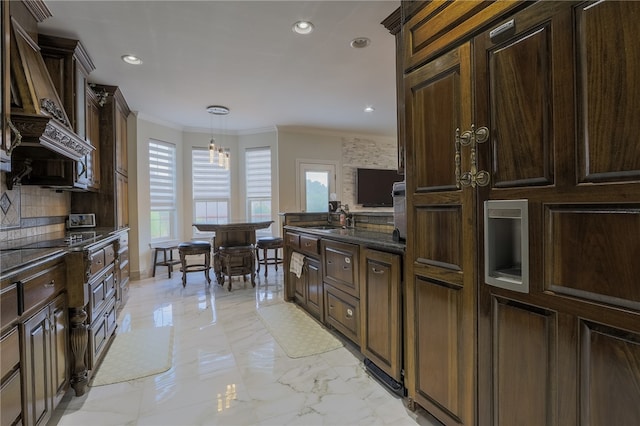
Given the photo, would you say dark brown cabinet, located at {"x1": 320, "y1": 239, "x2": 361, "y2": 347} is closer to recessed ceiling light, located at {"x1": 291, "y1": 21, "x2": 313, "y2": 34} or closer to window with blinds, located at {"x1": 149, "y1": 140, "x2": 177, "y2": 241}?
recessed ceiling light, located at {"x1": 291, "y1": 21, "x2": 313, "y2": 34}

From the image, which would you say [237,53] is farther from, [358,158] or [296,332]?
[358,158]

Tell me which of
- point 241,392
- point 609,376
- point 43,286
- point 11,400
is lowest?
point 241,392

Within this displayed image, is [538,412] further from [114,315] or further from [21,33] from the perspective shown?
[21,33]

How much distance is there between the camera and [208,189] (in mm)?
6176

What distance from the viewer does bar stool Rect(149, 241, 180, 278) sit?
5023mm

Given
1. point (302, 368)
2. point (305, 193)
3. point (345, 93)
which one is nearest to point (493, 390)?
point (302, 368)

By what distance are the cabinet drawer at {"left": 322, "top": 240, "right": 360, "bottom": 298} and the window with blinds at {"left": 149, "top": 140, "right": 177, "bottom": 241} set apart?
3884mm

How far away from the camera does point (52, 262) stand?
1.70 meters

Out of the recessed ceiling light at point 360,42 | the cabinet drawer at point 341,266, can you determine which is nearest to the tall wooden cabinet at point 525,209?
the cabinet drawer at point 341,266

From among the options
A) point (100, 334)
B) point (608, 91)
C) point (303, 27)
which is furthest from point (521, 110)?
point (100, 334)

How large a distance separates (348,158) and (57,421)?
229 inches

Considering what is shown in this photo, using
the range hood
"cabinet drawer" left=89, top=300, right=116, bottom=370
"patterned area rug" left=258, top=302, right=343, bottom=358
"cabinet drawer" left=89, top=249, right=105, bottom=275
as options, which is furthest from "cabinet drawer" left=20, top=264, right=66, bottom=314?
"patterned area rug" left=258, top=302, right=343, bottom=358

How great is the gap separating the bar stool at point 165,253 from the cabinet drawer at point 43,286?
333 cm

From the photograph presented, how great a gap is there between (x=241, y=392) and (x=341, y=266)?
44.3 inches
